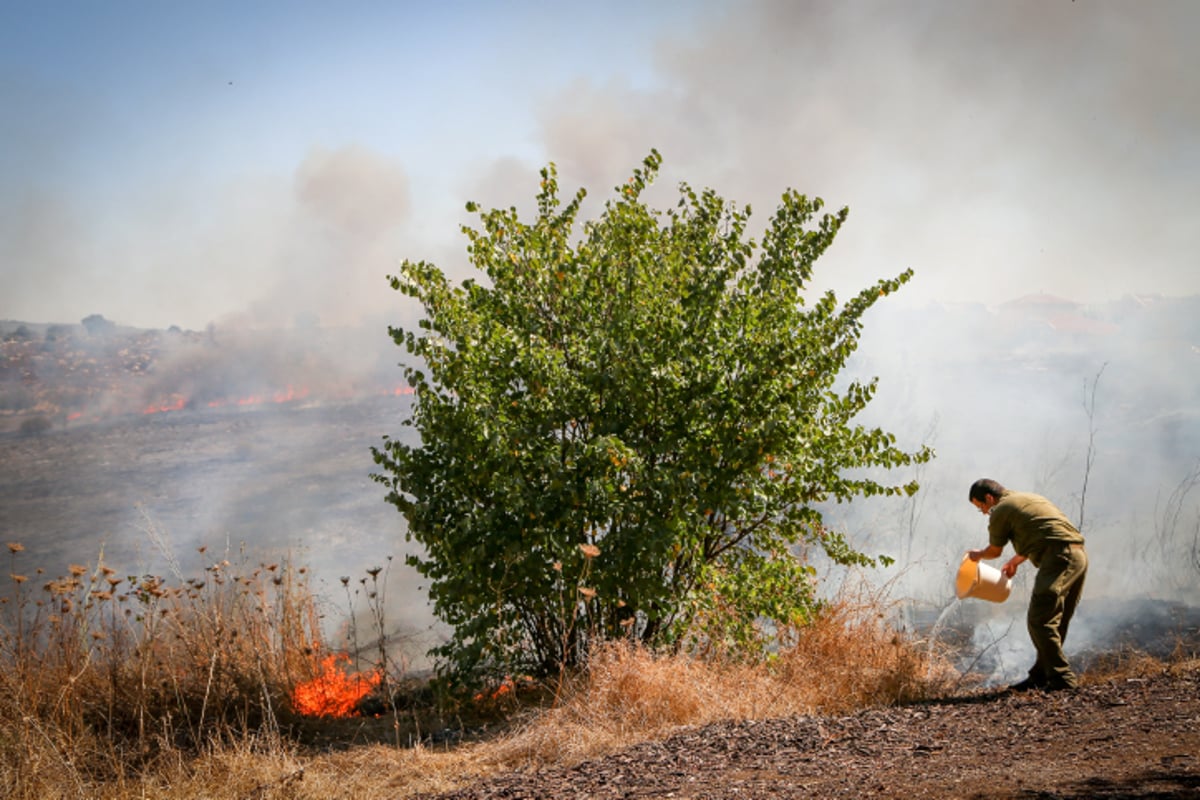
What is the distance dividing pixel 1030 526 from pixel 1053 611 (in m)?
0.61

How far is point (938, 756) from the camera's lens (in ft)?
15.6

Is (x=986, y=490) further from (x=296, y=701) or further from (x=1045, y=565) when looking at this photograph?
(x=296, y=701)

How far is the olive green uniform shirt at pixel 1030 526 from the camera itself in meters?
6.70

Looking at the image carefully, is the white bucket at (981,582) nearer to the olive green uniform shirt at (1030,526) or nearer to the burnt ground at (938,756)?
the olive green uniform shirt at (1030,526)

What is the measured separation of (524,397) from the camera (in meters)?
6.92

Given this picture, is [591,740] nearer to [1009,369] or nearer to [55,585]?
[55,585]

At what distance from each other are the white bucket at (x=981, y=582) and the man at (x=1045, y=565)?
0.23 feet

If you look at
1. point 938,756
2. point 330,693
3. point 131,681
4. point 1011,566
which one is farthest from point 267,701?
point 1011,566

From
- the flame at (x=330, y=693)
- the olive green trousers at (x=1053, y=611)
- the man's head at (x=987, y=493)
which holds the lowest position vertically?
the flame at (x=330, y=693)

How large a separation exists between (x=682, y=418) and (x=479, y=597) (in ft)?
6.58

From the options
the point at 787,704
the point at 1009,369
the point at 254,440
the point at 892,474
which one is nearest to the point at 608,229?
the point at 787,704

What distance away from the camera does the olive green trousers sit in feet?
21.1

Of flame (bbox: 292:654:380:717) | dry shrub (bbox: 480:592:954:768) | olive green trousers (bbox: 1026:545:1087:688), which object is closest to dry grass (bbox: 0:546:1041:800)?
dry shrub (bbox: 480:592:954:768)

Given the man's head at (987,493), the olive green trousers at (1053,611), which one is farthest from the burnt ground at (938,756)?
the man's head at (987,493)
